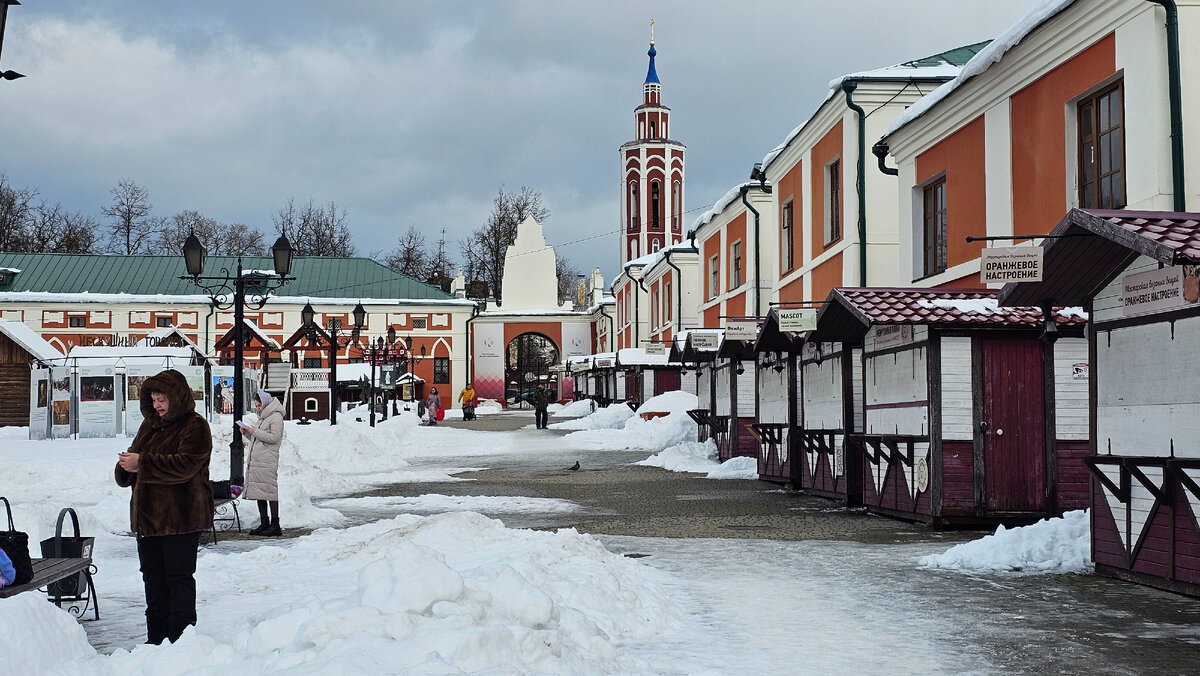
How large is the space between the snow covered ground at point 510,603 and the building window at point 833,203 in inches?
362

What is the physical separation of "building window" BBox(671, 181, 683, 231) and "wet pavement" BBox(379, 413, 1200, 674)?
5613 cm

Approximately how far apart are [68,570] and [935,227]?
13505 millimetres

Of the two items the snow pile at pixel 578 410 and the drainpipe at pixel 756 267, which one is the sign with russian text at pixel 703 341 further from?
the snow pile at pixel 578 410

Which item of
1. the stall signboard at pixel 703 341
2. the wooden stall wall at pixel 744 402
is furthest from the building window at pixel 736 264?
the wooden stall wall at pixel 744 402

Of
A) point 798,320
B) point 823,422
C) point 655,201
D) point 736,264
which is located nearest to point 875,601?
point 798,320

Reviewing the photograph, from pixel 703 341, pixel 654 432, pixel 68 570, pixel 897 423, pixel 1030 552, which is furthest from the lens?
pixel 654 432

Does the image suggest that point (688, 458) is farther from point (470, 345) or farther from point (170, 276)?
point (170, 276)

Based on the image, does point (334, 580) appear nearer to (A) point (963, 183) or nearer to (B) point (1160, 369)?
(B) point (1160, 369)

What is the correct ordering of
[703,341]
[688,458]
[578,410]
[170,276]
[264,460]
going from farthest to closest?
[170,276], [578,410], [688,458], [703,341], [264,460]

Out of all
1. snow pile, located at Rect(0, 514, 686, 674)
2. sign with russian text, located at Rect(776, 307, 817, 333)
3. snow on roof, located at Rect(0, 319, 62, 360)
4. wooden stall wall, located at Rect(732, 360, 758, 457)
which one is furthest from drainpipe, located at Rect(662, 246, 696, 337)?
snow pile, located at Rect(0, 514, 686, 674)

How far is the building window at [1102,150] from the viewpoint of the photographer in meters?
12.3

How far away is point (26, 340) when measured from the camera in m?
38.3

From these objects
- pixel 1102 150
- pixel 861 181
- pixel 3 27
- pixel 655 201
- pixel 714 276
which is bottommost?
pixel 3 27

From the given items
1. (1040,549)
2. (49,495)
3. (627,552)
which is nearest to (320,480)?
(49,495)
